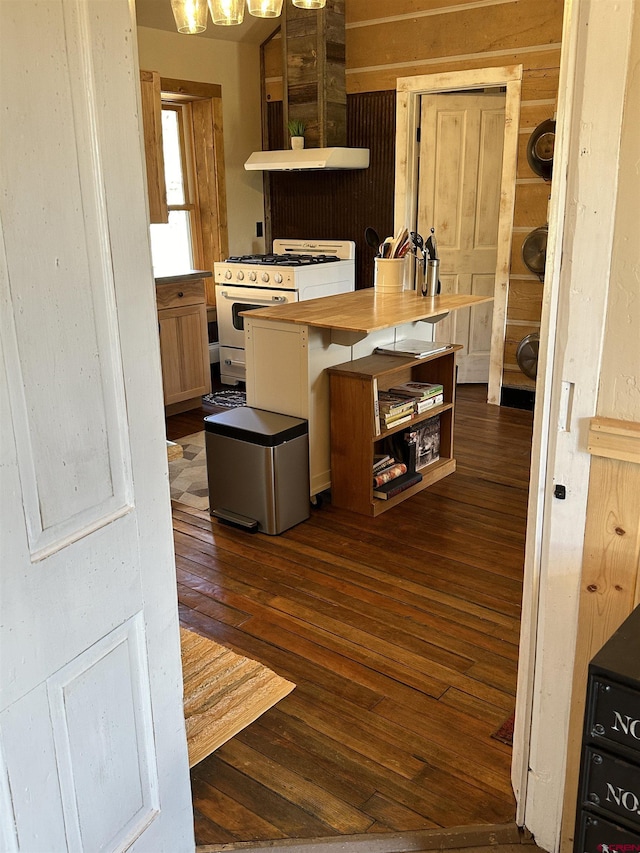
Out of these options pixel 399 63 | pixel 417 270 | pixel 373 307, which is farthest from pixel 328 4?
pixel 373 307

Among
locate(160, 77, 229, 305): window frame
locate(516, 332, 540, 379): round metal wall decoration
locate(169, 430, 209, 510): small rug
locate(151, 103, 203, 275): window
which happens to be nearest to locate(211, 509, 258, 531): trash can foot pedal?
locate(169, 430, 209, 510): small rug

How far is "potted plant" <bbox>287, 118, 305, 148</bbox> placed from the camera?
5641 mm

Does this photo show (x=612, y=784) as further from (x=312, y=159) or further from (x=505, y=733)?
(x=312, y=159)

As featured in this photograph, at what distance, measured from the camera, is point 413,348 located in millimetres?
3949

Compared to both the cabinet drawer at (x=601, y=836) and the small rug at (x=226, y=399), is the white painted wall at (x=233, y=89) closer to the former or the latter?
the small rug at (x=226, y=399)

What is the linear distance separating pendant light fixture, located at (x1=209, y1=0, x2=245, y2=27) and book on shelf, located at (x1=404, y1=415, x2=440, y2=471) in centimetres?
216

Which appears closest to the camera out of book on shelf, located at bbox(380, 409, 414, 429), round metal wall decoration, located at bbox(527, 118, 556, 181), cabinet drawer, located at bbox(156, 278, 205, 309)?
book on shelf, located at bbox(380, 409, 414, 429)

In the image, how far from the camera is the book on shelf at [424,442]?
3916 mm

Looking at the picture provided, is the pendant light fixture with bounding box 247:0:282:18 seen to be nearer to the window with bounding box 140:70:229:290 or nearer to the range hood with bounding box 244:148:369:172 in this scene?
the range hood with bounding box 244:148:369:172

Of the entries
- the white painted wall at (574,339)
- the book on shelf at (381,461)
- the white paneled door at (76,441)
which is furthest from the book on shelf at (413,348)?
the white paneled door at (76,441)

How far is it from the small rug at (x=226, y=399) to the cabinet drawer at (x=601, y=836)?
433cm

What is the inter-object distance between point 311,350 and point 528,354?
2270 mm

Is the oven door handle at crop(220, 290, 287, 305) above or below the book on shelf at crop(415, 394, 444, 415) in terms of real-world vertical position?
above

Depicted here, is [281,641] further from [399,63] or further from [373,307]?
→ [399,63]
